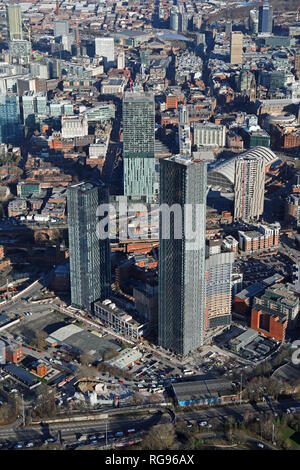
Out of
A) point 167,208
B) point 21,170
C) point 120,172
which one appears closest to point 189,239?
point 167,208

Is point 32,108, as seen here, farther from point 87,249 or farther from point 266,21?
point 266,21

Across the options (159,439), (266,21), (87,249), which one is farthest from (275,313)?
(266,21)

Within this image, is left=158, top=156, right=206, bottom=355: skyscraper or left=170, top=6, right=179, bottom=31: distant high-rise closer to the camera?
left=158, top=156, right=206, bottom=355: skyscraper

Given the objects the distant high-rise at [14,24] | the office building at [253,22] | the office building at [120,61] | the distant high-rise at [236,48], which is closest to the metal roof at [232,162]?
the distant high-rise at [236,48]

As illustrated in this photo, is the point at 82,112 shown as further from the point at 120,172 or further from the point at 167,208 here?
the point at 167,208

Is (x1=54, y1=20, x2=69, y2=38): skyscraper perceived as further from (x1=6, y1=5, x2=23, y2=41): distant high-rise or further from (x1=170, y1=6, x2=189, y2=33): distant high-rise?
(x1=170, y1=6, x2=189, y2=33): distant high-rise

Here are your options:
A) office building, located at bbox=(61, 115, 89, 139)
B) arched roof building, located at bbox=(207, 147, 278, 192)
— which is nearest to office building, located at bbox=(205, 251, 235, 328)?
arched roof building, located at bbox=(207, 147, 278, 192)
